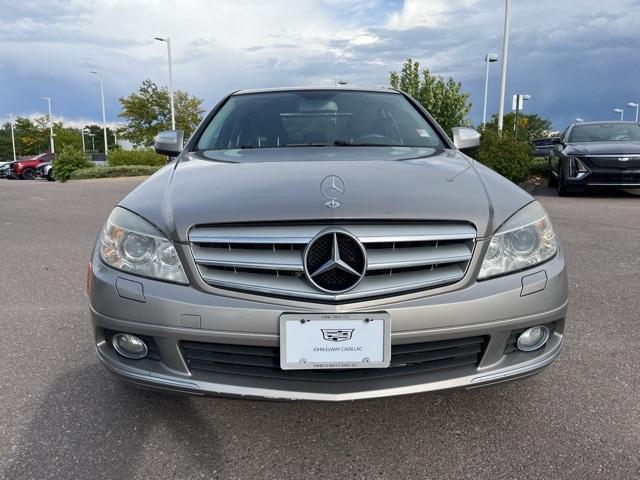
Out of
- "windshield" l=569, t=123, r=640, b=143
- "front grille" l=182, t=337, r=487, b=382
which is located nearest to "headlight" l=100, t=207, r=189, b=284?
"front grille" l=182, t=337, r=487, b=382

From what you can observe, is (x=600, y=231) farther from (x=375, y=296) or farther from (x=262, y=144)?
(x=375, y=296)

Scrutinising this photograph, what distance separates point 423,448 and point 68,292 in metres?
3.22

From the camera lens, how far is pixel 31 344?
318 cm

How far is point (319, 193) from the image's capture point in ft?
6.67

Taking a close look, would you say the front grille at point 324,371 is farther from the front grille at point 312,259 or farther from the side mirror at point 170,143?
the side mirror at point 170,143

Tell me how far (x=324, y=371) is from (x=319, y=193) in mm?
641

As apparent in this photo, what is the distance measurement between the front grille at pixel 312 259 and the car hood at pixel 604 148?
8.41 metres

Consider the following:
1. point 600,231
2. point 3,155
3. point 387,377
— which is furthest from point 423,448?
point 3,155

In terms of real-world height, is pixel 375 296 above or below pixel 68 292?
above

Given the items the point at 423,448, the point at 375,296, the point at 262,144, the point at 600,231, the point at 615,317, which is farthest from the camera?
the point at 600,231

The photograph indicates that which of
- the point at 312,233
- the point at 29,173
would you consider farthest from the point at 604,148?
the point at 29,173

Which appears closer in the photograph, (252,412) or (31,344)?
(252,412)

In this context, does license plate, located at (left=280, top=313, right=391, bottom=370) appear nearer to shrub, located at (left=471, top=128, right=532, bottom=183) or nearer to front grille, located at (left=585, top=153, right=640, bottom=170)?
front grille, located at (left=585, top=153, right=640, bottom=170)

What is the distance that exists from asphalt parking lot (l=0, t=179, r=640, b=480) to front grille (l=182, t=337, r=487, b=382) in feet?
0.40
